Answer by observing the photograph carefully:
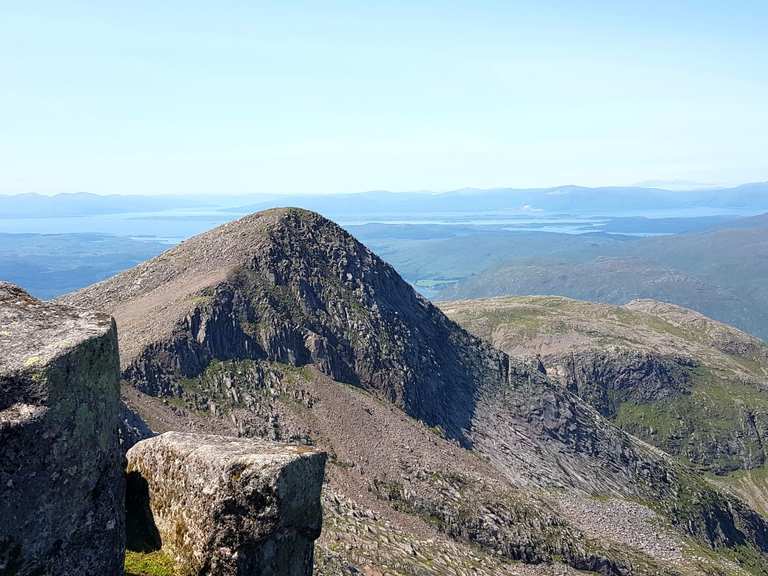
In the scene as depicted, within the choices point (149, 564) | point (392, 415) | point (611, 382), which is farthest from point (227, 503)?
point (611, 382)

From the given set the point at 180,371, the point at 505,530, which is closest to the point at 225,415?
the point at 180,371

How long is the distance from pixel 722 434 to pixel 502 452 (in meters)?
126

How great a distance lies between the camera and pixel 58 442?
13.9 m

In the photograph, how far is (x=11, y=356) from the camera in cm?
1377

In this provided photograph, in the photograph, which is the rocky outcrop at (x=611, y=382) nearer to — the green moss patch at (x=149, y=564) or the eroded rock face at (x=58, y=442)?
the green moss patch at (x=149, y=564)

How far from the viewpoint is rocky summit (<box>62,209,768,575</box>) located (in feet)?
227

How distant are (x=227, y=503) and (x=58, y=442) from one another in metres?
4.94

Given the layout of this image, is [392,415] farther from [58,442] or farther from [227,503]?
[58,442]

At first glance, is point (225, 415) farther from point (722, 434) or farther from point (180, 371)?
point (722, 434)

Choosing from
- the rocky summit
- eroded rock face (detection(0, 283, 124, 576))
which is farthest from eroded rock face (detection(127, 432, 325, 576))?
the rocky summit

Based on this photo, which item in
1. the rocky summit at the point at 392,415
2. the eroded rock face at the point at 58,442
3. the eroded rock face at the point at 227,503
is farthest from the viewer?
the rocky summit at the point at 392,415

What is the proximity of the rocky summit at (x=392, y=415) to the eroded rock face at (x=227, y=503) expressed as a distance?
27.2 metres

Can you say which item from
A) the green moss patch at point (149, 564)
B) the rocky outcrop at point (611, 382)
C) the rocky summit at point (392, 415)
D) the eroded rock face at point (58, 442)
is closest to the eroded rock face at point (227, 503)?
the green moss patch at point (149, 564)

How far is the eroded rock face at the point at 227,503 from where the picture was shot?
17.0 metres
